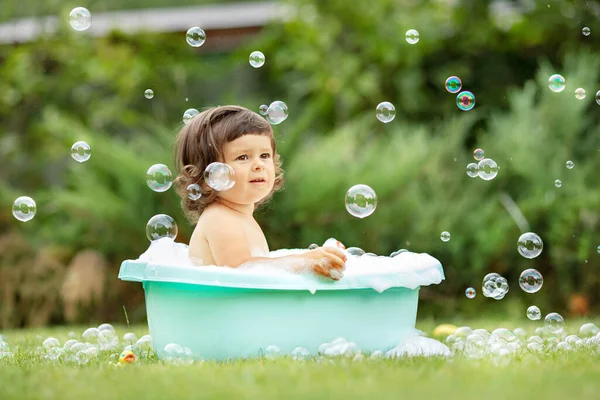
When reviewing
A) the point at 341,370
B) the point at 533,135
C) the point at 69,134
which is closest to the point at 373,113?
the point at 533,135

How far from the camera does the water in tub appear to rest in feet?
9.13

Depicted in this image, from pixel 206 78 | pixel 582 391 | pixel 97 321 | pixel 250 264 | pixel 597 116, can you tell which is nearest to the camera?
pixel 582 391

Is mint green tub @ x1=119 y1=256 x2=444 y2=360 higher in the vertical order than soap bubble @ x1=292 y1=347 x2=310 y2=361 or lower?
higher

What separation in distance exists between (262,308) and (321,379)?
61cm

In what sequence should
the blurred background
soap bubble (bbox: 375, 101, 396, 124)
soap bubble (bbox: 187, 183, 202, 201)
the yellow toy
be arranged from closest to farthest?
the yellow toy < soap bubble (bbox: 187, 183, 202, 201) < soap bubble (bbox: 375, 101, 396, 124) < the blurred background

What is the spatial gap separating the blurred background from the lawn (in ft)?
8.76

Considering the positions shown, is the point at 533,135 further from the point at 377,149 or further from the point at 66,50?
the point at 66,50

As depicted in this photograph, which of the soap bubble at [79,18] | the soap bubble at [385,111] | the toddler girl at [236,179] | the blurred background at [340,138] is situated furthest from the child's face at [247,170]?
the blurred background at [340,138]

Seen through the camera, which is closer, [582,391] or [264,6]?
[582,391]

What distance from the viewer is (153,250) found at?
324cm

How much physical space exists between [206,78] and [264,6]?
59.5 inches

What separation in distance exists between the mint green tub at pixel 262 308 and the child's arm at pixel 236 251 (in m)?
0.08

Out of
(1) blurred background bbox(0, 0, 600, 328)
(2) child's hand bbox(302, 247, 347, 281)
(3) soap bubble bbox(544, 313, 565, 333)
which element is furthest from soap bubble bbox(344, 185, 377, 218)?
(1) blurred background bbox(0, 0, 600, 328)

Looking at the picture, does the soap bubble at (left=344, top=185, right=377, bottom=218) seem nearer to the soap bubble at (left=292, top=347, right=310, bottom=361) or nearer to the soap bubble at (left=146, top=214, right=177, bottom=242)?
the soap bubble at (left=146, top=214, right=177, bottom=242)
